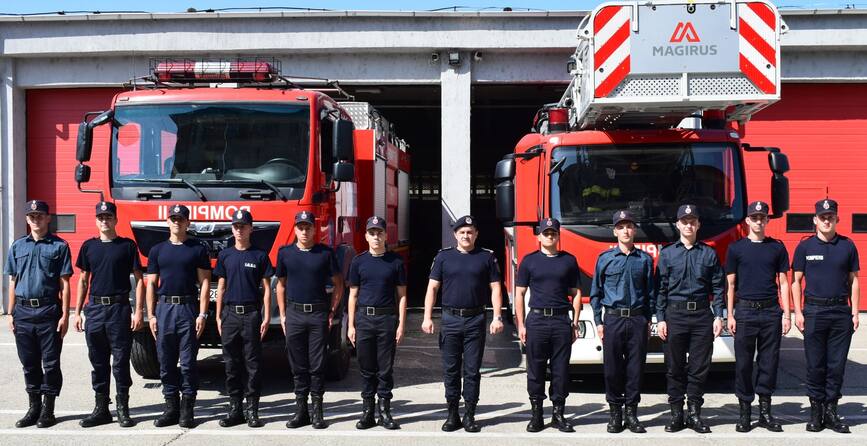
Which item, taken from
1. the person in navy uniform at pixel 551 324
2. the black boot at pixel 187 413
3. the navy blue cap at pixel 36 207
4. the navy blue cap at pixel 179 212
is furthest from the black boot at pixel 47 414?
the person in navy uniform at pixel 551 324

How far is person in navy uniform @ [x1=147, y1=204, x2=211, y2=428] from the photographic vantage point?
6750 mm

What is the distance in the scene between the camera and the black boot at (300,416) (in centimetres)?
671

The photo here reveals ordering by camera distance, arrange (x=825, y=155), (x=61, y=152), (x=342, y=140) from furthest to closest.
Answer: (x=61, y=152)
(x=825, y=155)
(x=342, y=140)

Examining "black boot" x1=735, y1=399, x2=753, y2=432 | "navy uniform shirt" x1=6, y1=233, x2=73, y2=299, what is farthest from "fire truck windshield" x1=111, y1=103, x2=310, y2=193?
"black boot" x1=735, y1=399, x2=753, y2=432

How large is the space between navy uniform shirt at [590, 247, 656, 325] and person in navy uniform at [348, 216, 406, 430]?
1.61m

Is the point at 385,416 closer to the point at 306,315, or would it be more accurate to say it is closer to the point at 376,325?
the point at 376,325

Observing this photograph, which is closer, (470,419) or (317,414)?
(470,419)

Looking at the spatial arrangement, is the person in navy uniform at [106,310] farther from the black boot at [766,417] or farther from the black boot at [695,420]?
the black boot at [766,417]

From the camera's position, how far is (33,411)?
6.79 metres

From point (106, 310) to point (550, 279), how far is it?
11.8 ft

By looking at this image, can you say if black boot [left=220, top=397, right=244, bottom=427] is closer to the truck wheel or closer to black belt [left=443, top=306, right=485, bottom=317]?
the truck wheel

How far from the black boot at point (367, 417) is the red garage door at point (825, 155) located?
9847mm

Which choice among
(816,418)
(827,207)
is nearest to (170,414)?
(816,418)

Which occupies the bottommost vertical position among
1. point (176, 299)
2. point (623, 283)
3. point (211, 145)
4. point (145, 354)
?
point (145, 354)
